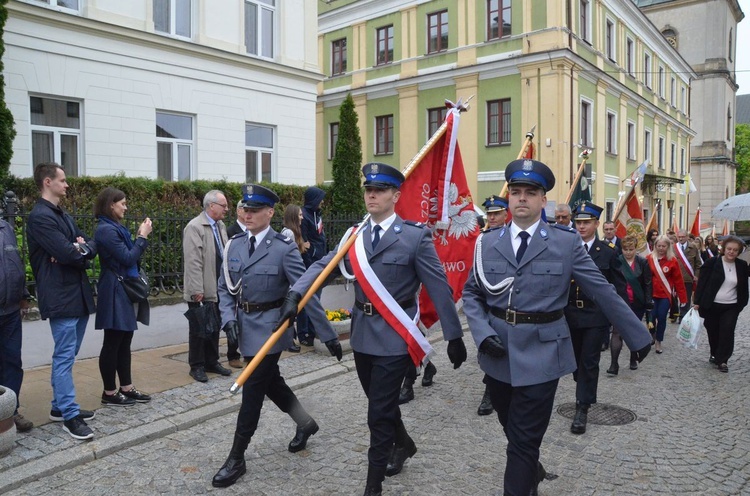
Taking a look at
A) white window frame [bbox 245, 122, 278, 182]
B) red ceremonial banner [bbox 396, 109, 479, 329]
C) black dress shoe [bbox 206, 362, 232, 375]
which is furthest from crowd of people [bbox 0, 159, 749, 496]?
white window frame [bbox 245, 122, 278, 182]

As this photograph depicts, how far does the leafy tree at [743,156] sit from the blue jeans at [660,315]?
6329 cm

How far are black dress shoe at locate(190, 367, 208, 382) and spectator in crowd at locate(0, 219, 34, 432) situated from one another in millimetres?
1907

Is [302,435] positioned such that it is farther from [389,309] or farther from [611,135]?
[611,135]

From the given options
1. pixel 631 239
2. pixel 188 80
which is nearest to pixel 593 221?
pixel 631 239

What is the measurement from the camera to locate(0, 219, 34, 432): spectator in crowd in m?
5.04

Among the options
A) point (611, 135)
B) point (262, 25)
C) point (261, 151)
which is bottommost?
point (261, 151)

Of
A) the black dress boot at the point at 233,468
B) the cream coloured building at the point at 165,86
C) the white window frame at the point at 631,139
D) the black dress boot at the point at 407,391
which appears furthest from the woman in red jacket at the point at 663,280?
the white window frame at the point at 631,139

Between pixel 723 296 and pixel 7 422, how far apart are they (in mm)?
8133

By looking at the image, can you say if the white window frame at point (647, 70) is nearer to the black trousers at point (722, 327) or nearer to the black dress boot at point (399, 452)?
the black trousers at point (722, 327)

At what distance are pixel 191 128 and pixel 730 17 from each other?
Answer: 51.3 meters

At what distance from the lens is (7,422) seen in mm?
4793

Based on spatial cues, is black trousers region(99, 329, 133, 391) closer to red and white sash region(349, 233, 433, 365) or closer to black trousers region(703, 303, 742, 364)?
red and white sash region(349, 233, 433, 365)

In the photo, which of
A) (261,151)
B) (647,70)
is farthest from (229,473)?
(647,70)

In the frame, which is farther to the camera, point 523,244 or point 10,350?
point 10,350
